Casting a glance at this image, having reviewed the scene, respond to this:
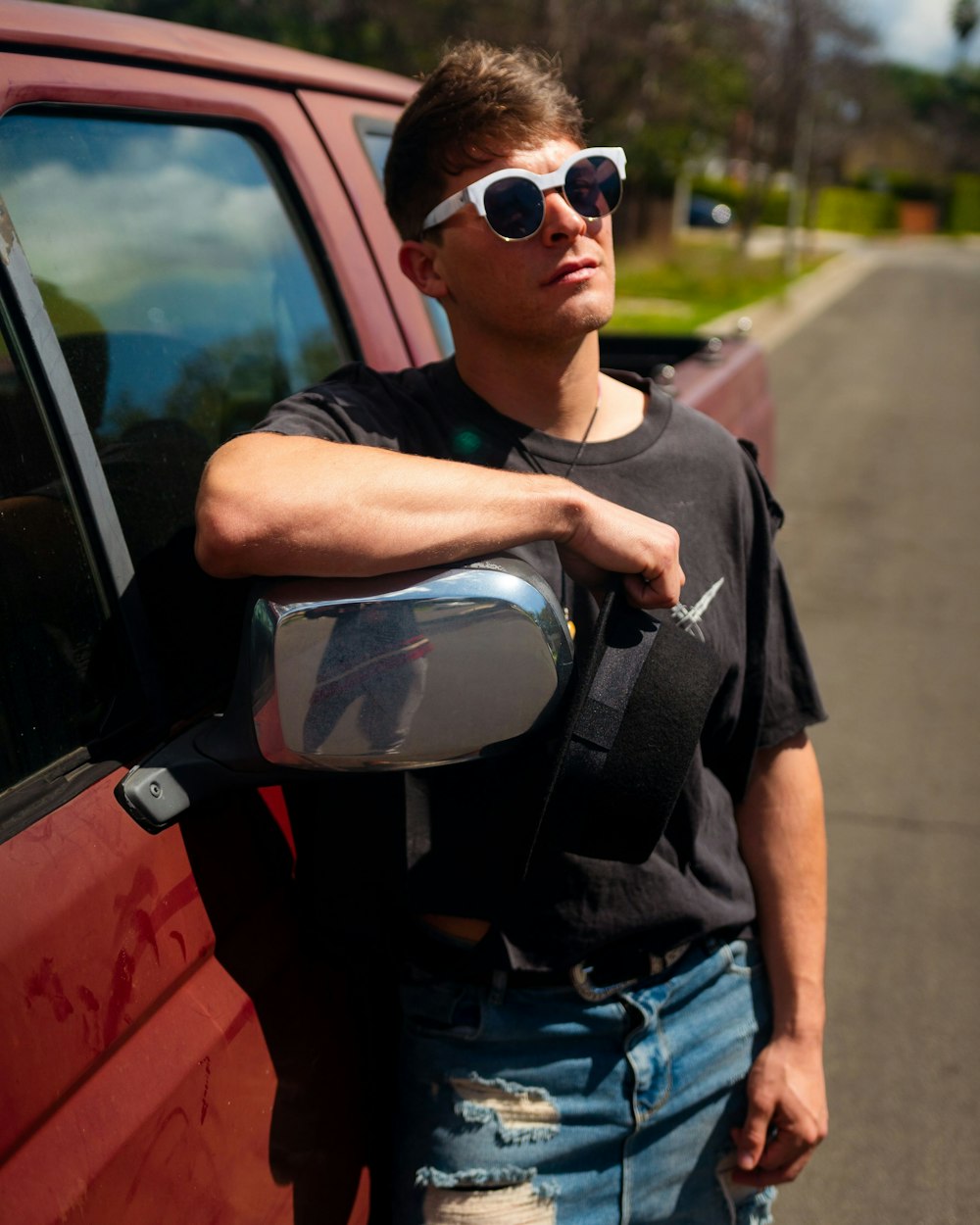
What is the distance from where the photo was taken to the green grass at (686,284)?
18.5 meters

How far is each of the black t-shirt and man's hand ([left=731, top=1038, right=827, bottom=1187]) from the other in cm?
20

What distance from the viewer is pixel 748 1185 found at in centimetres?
181

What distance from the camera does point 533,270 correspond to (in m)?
1.62

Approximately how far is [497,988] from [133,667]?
618 mm

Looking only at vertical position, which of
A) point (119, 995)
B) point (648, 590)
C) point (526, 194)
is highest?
point (526, 194)

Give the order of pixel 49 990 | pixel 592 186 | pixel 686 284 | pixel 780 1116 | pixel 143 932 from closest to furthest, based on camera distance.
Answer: pixel 49 990 < pixel 143 932 < pixel 592 186 < pixel 780 1116 < pixel 686 284

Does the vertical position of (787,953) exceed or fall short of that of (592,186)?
it falls short

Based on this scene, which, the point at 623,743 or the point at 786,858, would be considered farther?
the point at 786,858

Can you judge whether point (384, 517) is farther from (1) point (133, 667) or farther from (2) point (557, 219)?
(2) point (557, 219)

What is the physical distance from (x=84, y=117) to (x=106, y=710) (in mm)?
769

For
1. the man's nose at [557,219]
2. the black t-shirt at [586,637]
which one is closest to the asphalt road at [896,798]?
the black t-shirt at [586,637]

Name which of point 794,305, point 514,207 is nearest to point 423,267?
point 514,207

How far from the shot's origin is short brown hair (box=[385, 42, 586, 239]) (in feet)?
5.31

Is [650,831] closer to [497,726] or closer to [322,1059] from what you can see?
[497,726]
